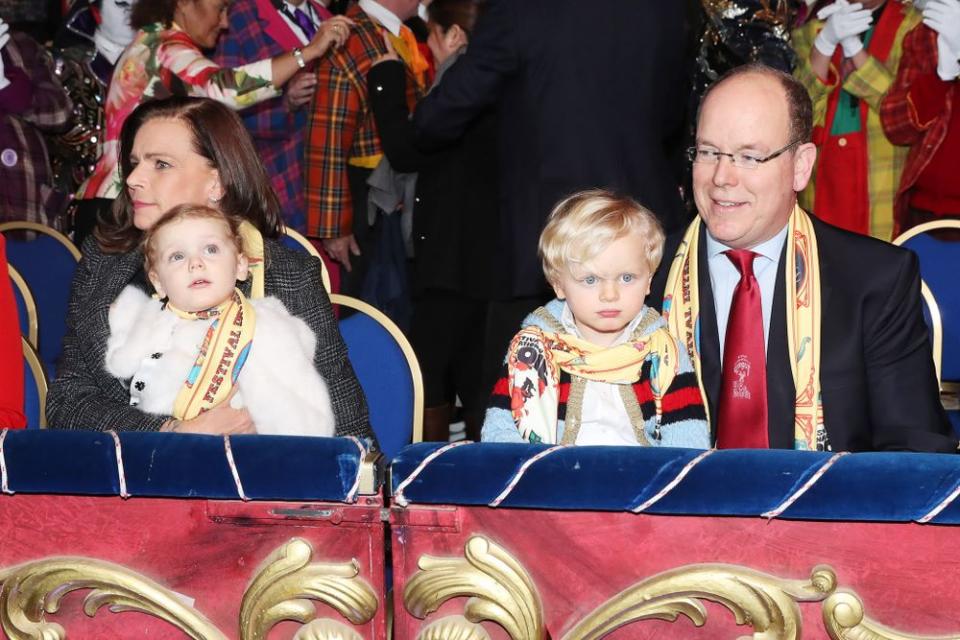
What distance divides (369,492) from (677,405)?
0.89 metres

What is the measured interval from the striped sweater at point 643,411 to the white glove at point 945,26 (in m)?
2.41

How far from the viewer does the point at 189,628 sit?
169 cm

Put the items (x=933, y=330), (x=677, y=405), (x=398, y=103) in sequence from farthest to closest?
(x=398, y=103), (x=933, y=330), (x=677, y=405)

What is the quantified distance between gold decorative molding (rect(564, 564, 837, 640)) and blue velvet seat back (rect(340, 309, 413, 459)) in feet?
4.05

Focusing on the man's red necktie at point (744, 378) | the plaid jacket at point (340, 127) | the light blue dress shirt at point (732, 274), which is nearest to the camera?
the man's red necktie at point (744, 378)

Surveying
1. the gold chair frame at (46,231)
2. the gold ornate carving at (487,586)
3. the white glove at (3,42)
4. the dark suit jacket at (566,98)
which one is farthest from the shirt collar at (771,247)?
the white glove at (3,42)

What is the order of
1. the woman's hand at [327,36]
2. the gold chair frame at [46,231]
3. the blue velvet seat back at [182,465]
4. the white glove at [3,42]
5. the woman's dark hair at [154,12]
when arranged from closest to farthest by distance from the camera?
the blue velvet seat back at [182,465] → the gold chair frame at [46,231] → the woman's dark hair at [154,12] → the woman's hand at [327,36] → the white glove at [3,42]

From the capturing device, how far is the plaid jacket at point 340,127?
14.8ft

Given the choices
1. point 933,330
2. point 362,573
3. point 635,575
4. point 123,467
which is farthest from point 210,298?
point 933,330

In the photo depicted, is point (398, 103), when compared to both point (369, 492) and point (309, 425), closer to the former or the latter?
point (309, 425)

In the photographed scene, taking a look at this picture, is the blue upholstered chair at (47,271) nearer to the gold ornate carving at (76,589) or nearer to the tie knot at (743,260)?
the tie knot at (743,260)

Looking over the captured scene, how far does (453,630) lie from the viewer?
163cm

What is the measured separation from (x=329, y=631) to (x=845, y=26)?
11.3ft

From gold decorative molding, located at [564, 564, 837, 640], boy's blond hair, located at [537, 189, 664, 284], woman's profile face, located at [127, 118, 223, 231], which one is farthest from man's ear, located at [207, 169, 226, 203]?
gold decorative molding, located at [564, 564, 837, 640]
